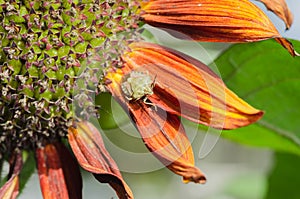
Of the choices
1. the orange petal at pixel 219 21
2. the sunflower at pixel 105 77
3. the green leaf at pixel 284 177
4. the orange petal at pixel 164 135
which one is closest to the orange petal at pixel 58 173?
the sunflower at pixel 105 77

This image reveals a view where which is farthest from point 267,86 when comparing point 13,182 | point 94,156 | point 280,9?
point 13,182

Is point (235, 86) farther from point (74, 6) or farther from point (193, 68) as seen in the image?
point (74, 6)

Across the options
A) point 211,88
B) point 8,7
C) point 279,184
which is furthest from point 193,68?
point 279,184

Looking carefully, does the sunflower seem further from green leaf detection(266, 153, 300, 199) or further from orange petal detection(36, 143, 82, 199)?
green leaf detection(266, 153, 300, 199)

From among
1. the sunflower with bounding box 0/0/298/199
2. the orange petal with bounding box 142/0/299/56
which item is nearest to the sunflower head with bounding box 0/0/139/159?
the sunflower with bounding box 0/0/298/199

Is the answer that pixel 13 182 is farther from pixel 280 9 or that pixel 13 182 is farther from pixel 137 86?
pixel 280 9

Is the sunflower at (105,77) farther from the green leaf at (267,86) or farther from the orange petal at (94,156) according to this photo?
the green leaf at (267,86)
